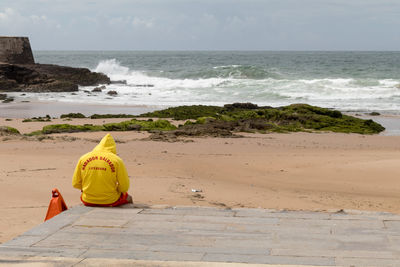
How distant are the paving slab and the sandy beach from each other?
1203 mm

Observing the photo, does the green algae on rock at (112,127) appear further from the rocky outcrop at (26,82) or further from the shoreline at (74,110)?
the rocky outcrop at (26,82)

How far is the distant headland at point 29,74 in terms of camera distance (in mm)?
34125

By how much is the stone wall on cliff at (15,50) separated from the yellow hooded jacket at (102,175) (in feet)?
118

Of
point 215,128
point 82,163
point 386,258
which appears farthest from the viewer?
point 215,128

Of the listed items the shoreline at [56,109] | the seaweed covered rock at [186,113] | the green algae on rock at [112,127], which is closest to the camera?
the green algae on rock at [112,127]

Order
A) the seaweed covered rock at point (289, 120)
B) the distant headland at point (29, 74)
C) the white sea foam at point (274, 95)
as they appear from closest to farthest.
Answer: the seaweed covered rock at point (289, 120), the white sea foam at point (274, 95), the distant headland at point (29, 74)

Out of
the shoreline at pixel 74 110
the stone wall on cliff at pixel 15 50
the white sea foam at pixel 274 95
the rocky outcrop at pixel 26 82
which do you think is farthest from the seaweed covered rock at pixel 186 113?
the stone wall on cliff at pixel 15 50

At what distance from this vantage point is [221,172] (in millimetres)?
10430

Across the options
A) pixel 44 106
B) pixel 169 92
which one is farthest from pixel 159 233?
pixel 169 92

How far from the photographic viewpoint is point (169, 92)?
3519 centimetres

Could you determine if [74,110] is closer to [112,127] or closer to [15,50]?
[112,127]

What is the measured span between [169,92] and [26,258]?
3072 centimetres

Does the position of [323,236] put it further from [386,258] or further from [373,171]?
[373,171]

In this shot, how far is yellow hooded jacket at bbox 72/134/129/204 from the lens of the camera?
6.15 m
